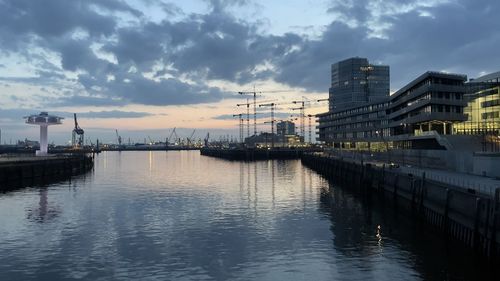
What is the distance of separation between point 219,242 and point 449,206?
19.3 m

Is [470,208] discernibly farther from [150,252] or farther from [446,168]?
[446,168]

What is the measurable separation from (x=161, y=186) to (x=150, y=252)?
2145 inches

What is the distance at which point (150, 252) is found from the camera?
34.9 meters

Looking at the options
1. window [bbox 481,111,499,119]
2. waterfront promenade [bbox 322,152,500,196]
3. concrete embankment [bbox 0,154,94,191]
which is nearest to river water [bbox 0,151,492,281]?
waterfront promenade [bbox 322,152,500,196]

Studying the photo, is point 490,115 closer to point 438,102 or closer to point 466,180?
point 438,102

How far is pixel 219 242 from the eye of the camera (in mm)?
38250

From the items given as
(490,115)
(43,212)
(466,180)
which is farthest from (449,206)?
(490,115)

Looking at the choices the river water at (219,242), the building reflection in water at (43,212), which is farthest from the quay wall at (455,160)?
the building reflection in water at (43,212)

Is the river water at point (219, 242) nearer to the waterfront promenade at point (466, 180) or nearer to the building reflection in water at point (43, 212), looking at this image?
the building reflection in water at point (43, 212)

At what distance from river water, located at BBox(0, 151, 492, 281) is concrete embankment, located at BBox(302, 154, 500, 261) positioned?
1501mm

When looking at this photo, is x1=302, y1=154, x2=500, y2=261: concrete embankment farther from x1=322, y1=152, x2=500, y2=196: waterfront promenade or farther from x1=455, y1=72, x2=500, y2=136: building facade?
x1=455, y1=72, x2=500, y2=136: building facade

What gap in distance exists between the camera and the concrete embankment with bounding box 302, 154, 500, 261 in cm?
3103

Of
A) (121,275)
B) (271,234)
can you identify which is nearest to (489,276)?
(271,234)

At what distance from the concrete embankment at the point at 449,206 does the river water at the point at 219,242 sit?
1501mm
